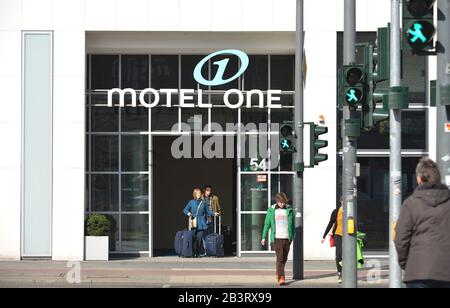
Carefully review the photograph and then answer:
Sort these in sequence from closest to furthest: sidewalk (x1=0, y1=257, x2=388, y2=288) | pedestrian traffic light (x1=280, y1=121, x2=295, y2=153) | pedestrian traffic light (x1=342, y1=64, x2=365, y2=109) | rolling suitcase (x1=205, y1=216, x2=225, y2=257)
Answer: pedestrian traffic light (x1=342, y1=64, x2=365, y2=109) < sidewalk (x1=0, y1=257, x2=388, y2=288) < pedestrian traffic light (x1=280, y1=121, x2=295, y2=153) < rolling suitcase (x1=205, y1=216, x2=225, y2=257)

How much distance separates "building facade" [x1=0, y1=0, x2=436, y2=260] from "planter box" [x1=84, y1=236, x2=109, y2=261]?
0.81 ft

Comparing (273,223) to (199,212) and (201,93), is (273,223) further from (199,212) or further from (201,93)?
(201,93)

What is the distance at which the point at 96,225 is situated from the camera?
23.7 meters

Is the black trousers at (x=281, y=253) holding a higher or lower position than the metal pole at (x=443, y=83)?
lower

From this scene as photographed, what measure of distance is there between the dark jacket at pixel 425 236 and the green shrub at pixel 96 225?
52.9ft

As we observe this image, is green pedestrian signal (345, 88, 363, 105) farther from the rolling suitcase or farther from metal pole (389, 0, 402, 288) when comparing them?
the rolling suitcase

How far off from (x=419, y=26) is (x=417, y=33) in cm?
9

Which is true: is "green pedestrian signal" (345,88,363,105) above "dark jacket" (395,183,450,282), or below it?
above

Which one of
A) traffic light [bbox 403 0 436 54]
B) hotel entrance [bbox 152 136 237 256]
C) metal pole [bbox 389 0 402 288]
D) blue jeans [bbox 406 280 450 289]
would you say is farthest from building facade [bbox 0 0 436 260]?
blue jeans [bbox 406 280 450 289]

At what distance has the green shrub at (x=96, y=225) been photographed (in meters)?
23.7

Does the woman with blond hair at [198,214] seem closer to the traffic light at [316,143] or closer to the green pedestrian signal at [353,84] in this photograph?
the traffic light at [316,143]

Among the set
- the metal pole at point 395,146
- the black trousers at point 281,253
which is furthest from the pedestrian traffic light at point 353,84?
the black trousers at point 281,253

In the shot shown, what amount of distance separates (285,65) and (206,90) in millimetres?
2302

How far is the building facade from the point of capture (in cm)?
2367
